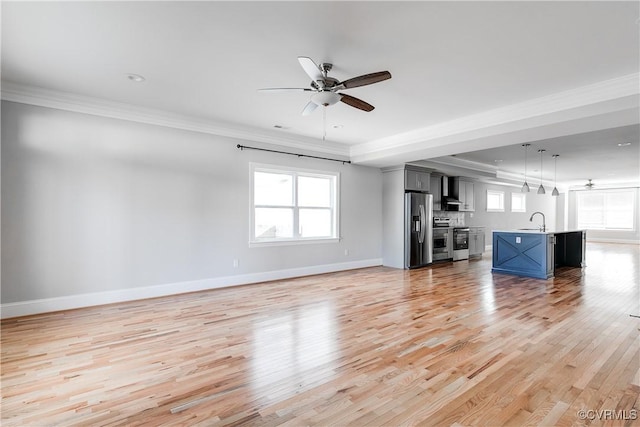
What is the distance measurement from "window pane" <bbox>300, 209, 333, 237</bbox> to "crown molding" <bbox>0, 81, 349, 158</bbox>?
1.33m

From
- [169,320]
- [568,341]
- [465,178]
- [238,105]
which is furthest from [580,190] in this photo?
[169,320]

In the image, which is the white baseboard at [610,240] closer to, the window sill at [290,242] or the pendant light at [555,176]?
the pendant light at [555,176]

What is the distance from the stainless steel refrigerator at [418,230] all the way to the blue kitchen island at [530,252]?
1.42m

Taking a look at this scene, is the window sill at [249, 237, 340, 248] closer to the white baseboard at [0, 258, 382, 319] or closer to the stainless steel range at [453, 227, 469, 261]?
the white baseboard at [0, 258, 382, 319]

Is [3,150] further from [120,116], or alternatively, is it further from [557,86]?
[557,86]

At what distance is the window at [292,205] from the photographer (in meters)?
5.80


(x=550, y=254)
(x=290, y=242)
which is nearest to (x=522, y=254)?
(x=550, y=254)

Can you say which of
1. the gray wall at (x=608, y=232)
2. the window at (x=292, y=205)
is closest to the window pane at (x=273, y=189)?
the window at (x=292, y=205)

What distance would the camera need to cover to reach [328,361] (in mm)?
2631

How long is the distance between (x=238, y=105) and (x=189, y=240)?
2230 millimetres

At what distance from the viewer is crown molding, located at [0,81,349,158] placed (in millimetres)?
3795

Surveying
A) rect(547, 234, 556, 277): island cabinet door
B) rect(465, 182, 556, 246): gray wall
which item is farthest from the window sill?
rect(465, 182, 556, 246): gray wall

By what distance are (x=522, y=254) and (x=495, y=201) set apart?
5280 mm

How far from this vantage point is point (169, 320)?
3646 mm
